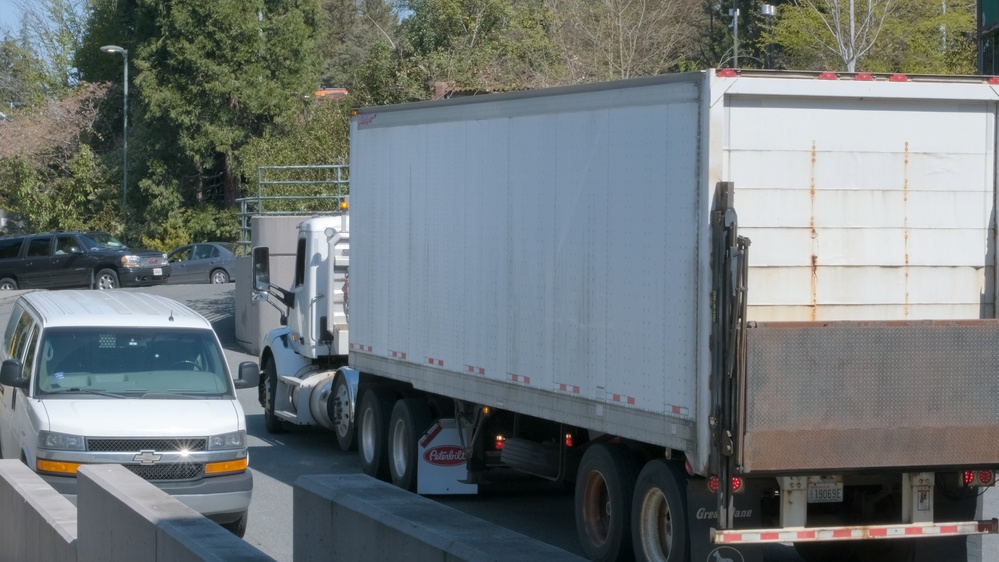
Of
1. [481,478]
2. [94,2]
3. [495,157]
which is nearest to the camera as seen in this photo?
[495,157]

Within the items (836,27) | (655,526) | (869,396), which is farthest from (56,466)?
(836,27)

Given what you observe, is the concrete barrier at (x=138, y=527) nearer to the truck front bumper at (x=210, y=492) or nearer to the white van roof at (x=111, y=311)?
the truck front bumper at (x=210, y=492)

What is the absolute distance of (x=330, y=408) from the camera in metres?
14.2

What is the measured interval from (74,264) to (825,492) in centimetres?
3283

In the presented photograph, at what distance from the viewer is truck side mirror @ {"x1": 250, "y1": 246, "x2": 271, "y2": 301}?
14.7 m

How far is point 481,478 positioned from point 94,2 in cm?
5762

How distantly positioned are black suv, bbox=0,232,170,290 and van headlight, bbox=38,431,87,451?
27757 mm

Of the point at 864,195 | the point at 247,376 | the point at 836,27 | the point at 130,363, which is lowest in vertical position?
the point at 247,376

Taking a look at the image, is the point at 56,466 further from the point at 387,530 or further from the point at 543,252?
the point at 387,530

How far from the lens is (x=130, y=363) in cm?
1032

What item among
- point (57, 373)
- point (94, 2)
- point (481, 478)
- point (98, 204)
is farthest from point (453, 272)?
point (94, 2)

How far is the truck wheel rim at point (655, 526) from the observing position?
782 cm

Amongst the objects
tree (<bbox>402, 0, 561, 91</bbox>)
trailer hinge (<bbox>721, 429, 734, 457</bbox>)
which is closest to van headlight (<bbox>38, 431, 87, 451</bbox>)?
trailer hinge (<bbox>721, 429, 734, 457</bbox>)

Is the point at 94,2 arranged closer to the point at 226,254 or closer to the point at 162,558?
the point at 226,254
